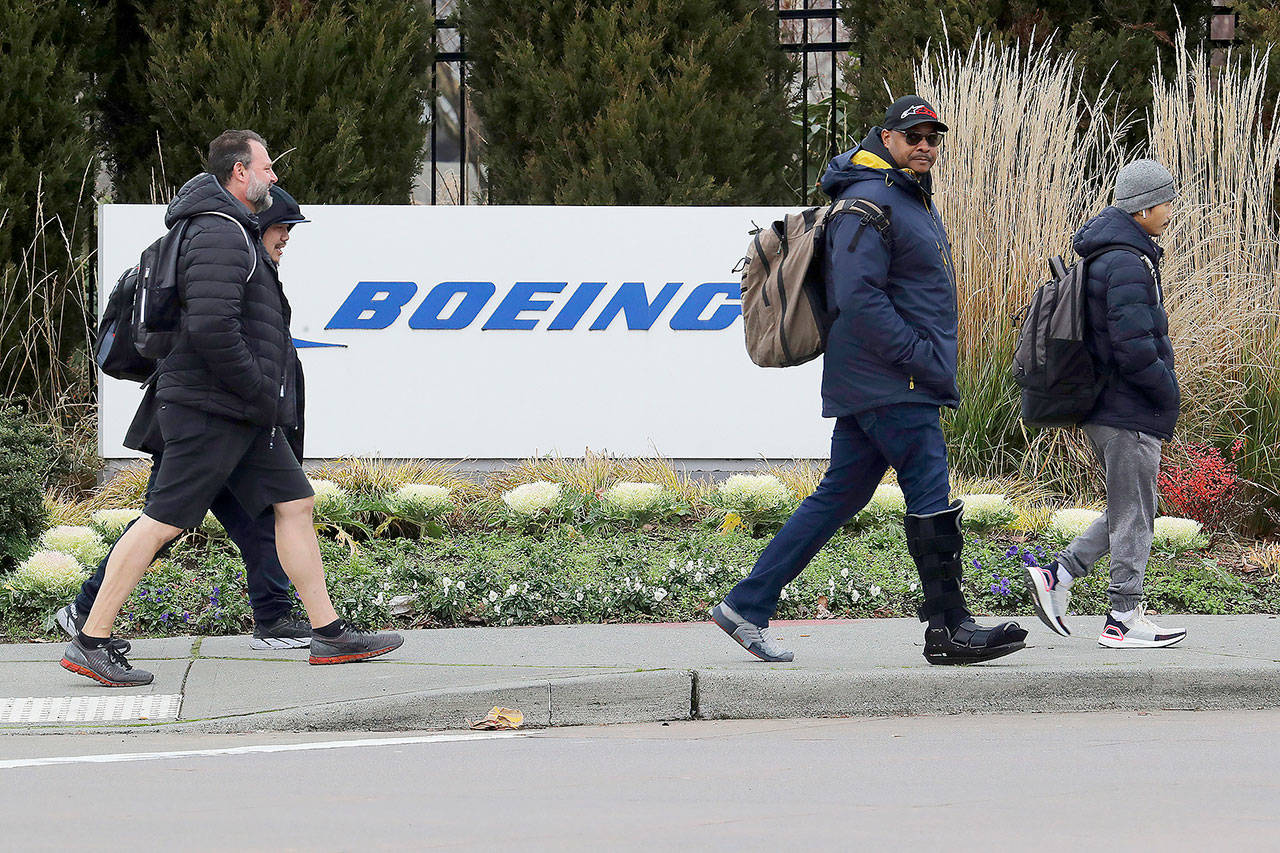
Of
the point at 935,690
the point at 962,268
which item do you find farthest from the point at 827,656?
the point at 962,268

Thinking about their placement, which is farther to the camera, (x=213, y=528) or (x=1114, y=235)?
(x=213, y=528)

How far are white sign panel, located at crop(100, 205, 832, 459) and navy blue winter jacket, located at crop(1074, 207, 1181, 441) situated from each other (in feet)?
12.9

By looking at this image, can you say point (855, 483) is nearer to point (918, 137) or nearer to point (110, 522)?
point (918, 137)

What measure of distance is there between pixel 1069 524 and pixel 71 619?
15.2ft

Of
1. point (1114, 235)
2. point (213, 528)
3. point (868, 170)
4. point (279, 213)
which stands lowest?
point (213, 528)

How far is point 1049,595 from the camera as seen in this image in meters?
6.87

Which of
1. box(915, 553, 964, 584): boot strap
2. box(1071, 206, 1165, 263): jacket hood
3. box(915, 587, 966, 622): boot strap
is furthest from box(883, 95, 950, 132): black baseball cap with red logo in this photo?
box(915, 587, 966, 622): boot strap

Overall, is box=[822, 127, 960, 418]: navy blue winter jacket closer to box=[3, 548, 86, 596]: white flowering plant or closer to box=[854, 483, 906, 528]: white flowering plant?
box=[854, 483, 906, 528]: white flowering plant

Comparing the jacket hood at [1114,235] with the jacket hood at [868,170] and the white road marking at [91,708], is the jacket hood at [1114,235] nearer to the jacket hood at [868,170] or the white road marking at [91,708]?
the jacket hood at [868,170]

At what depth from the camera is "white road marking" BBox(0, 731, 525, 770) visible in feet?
17.0

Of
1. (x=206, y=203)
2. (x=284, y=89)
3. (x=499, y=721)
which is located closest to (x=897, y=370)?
(x=499, y=721)

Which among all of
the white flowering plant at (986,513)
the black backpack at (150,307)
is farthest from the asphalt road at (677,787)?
the white flowering plant at (986,513)

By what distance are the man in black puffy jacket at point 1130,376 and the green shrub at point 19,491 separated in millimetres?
4655

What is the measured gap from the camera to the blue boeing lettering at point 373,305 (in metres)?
10.2
